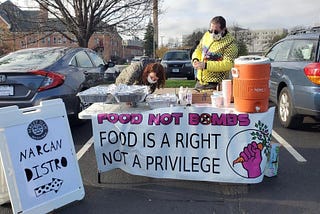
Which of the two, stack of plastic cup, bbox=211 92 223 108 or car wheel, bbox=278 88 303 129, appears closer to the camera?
stack of plastic cup, bbox=211 92 223 108

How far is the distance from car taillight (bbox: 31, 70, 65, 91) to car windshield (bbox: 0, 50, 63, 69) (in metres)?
0.18

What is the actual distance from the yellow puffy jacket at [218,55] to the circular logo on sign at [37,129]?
2.01 metres

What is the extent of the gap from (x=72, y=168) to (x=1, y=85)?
8.28 feet

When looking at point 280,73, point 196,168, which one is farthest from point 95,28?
point 196,168

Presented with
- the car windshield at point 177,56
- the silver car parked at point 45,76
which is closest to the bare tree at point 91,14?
the car windshield at point 177,56

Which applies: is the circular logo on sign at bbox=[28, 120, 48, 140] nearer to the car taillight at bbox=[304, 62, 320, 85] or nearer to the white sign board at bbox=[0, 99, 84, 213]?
the white sign board at bbox=[0, 99, 84, 213]

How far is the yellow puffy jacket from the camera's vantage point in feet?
14.8

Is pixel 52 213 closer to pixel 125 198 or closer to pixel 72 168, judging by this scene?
pixel 72 168

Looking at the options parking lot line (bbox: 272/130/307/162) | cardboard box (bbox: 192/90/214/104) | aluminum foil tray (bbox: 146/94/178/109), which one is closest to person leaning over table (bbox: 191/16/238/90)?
cardboard box (bbox: 192/90/214/104)

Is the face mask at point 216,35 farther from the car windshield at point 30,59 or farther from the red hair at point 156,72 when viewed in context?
the car windshield at point 30,59

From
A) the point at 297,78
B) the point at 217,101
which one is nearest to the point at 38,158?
the point at 217,101

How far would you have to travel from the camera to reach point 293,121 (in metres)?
6.30

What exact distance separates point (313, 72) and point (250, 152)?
7.84 ft

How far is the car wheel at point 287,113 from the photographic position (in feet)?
20.5
